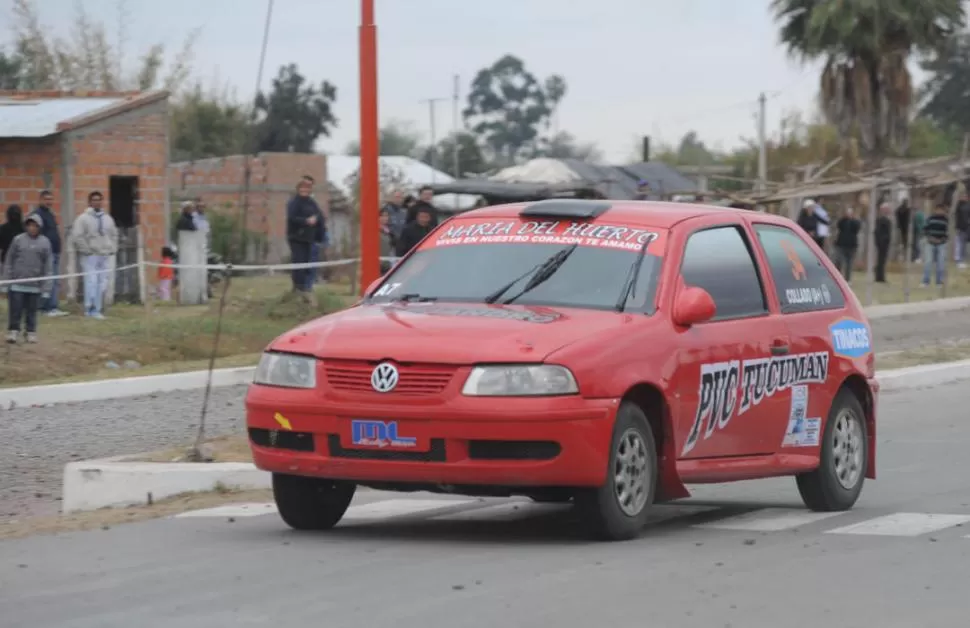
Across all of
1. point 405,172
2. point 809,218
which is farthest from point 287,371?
point 405,172

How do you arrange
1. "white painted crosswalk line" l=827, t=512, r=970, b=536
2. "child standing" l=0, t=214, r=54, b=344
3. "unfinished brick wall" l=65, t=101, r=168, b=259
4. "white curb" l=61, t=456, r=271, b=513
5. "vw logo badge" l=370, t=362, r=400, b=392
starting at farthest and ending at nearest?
1. "unfinished brick wall" l=65, t=101, r=168, b=259
2. "child standing" l=0, t=214, r=54, b=344
3. "white curb" l=61, t=456, r=271, b=513
4. "white painted crosswalk line" l=827, t=512, r=970, b=536
5. "vw logo badge" l=370, t=362, r=400, b=392

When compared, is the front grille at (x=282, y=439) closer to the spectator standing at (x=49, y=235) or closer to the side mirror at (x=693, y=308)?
the side mirror at (x=693, y=308)

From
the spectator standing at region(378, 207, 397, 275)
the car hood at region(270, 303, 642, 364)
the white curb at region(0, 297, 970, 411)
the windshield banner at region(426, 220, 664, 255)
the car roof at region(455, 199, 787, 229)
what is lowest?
the white curb at region(0, 297, 970, 411)

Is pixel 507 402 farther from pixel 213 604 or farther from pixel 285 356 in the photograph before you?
pixel 213 604

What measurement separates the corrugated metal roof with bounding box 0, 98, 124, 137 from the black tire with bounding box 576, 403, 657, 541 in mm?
22306

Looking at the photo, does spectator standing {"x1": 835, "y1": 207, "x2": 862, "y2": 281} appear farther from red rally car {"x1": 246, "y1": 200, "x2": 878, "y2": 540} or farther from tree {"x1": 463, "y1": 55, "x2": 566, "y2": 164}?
tree {"x1": 463, "y1": 55, "x2": 566, "y2": 164}

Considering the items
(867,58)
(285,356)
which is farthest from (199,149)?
(285,356)

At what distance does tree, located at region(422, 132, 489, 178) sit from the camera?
91.9 meters

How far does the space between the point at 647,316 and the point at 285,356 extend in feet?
5.62

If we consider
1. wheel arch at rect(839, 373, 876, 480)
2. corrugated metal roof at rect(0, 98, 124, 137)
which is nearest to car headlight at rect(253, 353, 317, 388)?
wheel arch at rect(839, 373, 876, 480)

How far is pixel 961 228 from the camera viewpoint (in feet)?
137

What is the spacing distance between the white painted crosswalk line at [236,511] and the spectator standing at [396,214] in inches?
677

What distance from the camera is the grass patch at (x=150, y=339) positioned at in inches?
810

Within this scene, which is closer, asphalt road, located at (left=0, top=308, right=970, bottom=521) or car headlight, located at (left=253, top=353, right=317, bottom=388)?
car headlight, located at (left=253, top=353, right=317, bottom=388)
